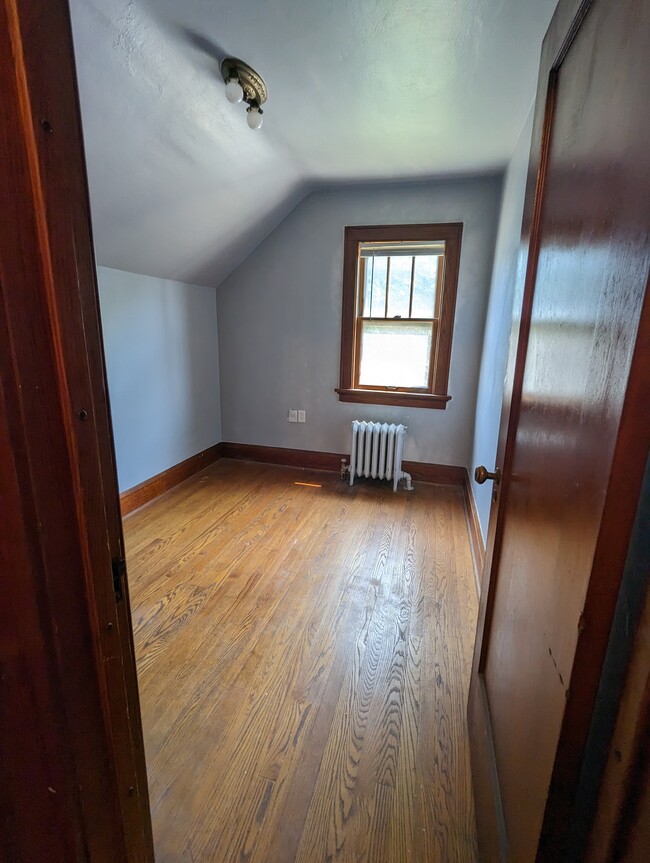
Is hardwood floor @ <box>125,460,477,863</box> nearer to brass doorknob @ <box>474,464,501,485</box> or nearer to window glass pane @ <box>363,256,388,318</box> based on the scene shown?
brass doorknob @ <box>474,464,501,485</box>

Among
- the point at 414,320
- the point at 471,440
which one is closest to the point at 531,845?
the point at 471,440

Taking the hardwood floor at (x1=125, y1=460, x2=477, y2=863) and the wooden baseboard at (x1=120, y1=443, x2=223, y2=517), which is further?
the wooden baseboard at (x1=120, y1=443, x2=223, y2=517)

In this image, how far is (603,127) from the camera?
59 cm

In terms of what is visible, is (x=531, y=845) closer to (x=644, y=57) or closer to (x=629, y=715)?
(x=629, y=715)

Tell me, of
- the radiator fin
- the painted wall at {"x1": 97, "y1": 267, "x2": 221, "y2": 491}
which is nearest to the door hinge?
the painted wall at {"x1": 97, "y1": 267, "x2": 221, "y2": 491}

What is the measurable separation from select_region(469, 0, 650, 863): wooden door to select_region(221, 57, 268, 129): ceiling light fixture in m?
1.18

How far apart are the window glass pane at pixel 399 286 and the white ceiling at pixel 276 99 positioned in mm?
605

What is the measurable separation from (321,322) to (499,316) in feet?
5.00

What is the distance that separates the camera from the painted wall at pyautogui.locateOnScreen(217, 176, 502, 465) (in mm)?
2996

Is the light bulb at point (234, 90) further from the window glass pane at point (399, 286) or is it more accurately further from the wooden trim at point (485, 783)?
the wooden trim at point (485, 783)

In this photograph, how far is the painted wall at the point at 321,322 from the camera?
9.83ft

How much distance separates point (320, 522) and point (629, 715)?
236 centimetres

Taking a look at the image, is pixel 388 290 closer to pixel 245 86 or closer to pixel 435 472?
pixel 435 472

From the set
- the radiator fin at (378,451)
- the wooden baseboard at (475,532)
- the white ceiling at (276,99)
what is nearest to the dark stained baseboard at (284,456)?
the radiator fin at (378,451)
